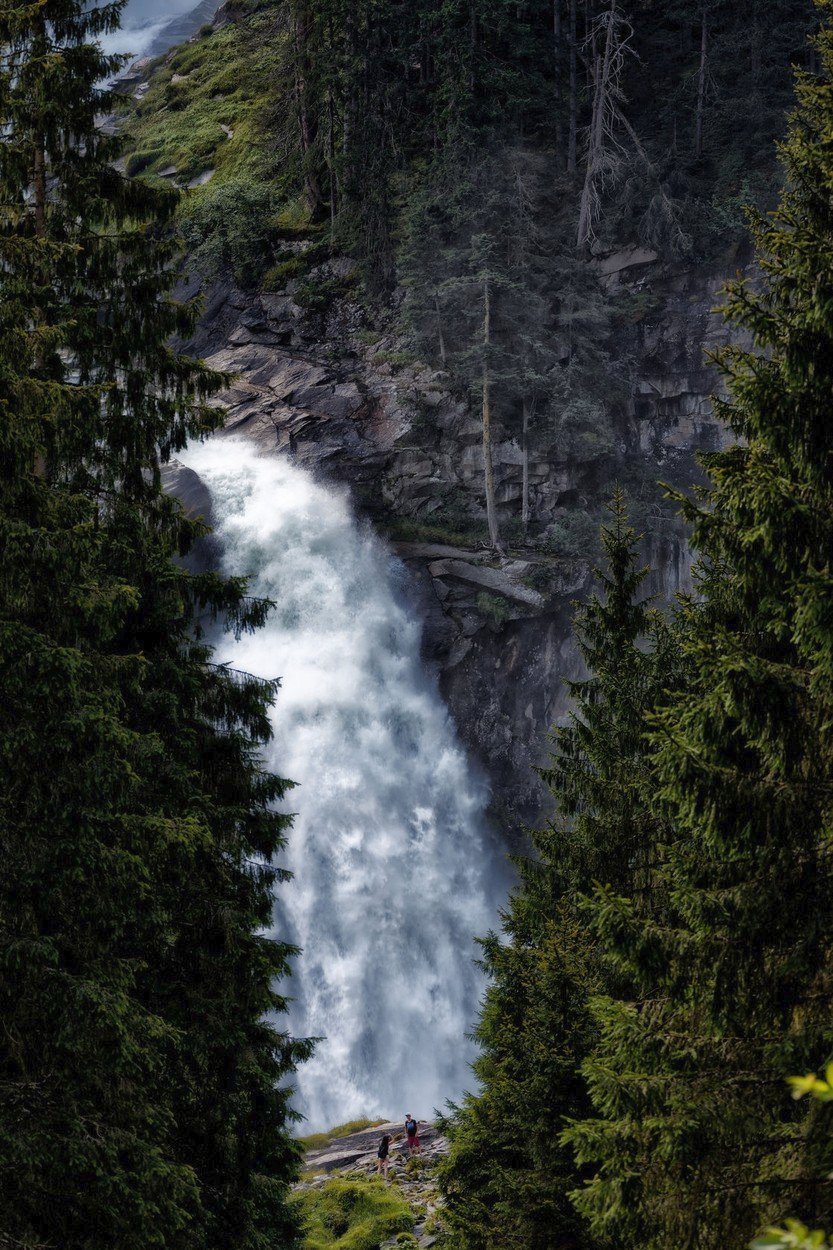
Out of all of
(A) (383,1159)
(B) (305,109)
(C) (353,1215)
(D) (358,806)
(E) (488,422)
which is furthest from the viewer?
(B) (305,109)

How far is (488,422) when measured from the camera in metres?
33.1

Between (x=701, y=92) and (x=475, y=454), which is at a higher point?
(x=701, y=92)

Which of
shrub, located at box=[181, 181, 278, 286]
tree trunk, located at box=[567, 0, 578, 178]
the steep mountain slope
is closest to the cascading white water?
the steep mountain slope

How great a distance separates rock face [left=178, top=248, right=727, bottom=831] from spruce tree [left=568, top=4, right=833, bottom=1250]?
25.9m

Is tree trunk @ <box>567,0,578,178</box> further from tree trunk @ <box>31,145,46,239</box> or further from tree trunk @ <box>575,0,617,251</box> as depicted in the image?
tree trunk @ <box>31,145,46,239</box>

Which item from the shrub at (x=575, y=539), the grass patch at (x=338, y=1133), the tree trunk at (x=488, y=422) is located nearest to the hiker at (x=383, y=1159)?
the grass patch at (x=338, y=1133)

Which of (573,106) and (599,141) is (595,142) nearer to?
(599,141)

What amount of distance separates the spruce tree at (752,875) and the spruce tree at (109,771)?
3078 millimetres

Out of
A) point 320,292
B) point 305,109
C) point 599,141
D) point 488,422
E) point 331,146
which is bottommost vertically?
point 488,422

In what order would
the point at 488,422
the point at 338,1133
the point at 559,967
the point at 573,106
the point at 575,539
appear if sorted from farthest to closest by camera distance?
the point at 573,106 → the point at 575,539 → the point at 488,422 → the point at 338,1133 → the point at 559,967

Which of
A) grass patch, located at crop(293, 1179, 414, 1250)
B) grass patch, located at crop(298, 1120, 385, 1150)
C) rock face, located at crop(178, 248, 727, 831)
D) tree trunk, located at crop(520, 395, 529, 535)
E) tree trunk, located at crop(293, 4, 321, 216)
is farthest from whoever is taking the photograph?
tree trunk, located at crop(293, 4, 321, 216)

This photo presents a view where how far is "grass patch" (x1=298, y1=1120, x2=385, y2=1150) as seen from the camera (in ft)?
72.6

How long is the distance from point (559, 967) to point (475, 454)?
89.6 feet

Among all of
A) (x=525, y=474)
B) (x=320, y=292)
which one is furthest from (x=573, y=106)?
(x=525, y=474)
